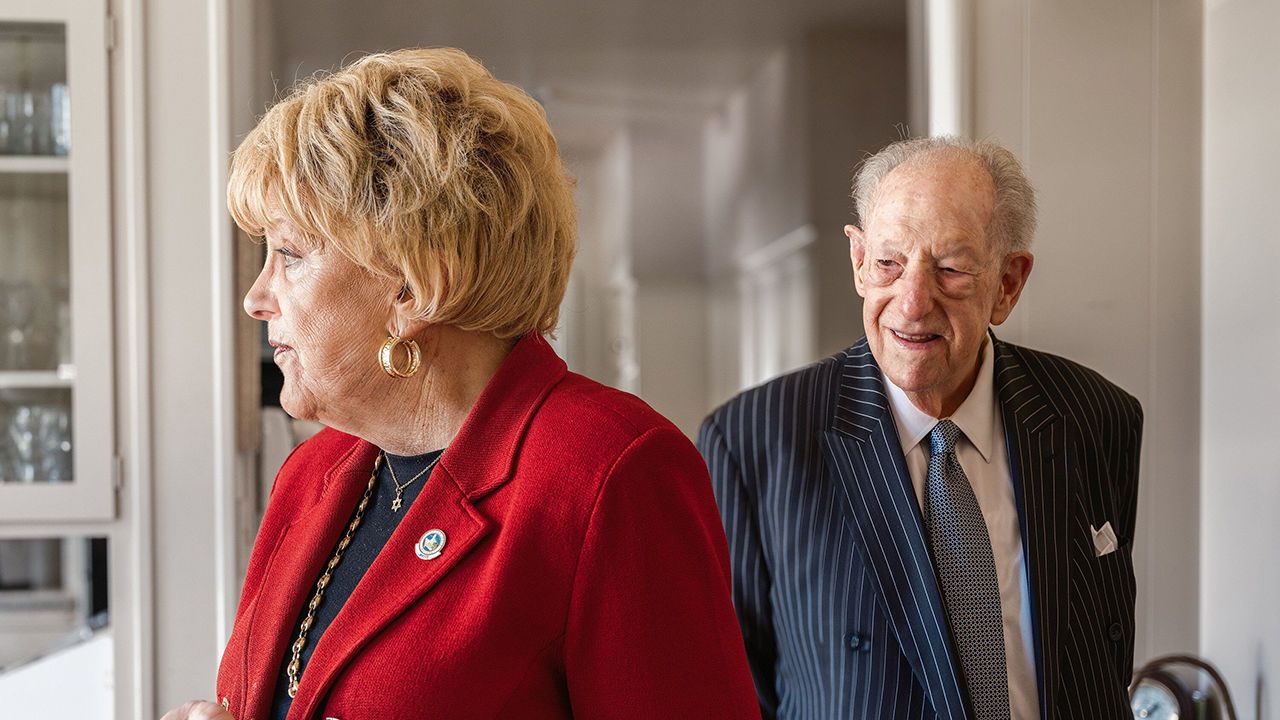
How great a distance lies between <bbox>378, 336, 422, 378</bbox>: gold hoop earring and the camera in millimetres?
1066

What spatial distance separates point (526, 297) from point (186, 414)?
1330 mm

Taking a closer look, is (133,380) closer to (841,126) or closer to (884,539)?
(884,539)

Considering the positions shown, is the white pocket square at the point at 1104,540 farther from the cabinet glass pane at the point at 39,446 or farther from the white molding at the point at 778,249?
the white molding at the point at 778,249

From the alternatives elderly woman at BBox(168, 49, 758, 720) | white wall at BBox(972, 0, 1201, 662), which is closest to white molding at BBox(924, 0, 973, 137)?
white wall at BBox(972, 0, 1201, 662)

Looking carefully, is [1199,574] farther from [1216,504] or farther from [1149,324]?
[1149,324]

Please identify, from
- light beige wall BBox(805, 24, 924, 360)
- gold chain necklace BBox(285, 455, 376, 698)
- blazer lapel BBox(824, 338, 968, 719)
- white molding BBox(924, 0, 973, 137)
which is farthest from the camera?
light beige wall BBox(805, 24, 924, 360)

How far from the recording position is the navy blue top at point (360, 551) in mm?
1060

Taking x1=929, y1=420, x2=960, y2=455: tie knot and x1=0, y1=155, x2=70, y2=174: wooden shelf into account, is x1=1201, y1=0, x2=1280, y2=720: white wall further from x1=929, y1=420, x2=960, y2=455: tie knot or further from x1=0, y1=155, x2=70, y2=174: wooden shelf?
x1=0, y1=155, x2=70, y2=174: wooden shelf

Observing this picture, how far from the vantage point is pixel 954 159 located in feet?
4.79

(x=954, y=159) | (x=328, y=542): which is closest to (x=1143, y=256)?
(x=954, y=159)

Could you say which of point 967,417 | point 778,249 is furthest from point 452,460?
point 778,249

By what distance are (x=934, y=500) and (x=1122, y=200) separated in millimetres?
1183

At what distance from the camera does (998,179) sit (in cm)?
146

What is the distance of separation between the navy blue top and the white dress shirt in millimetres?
675
